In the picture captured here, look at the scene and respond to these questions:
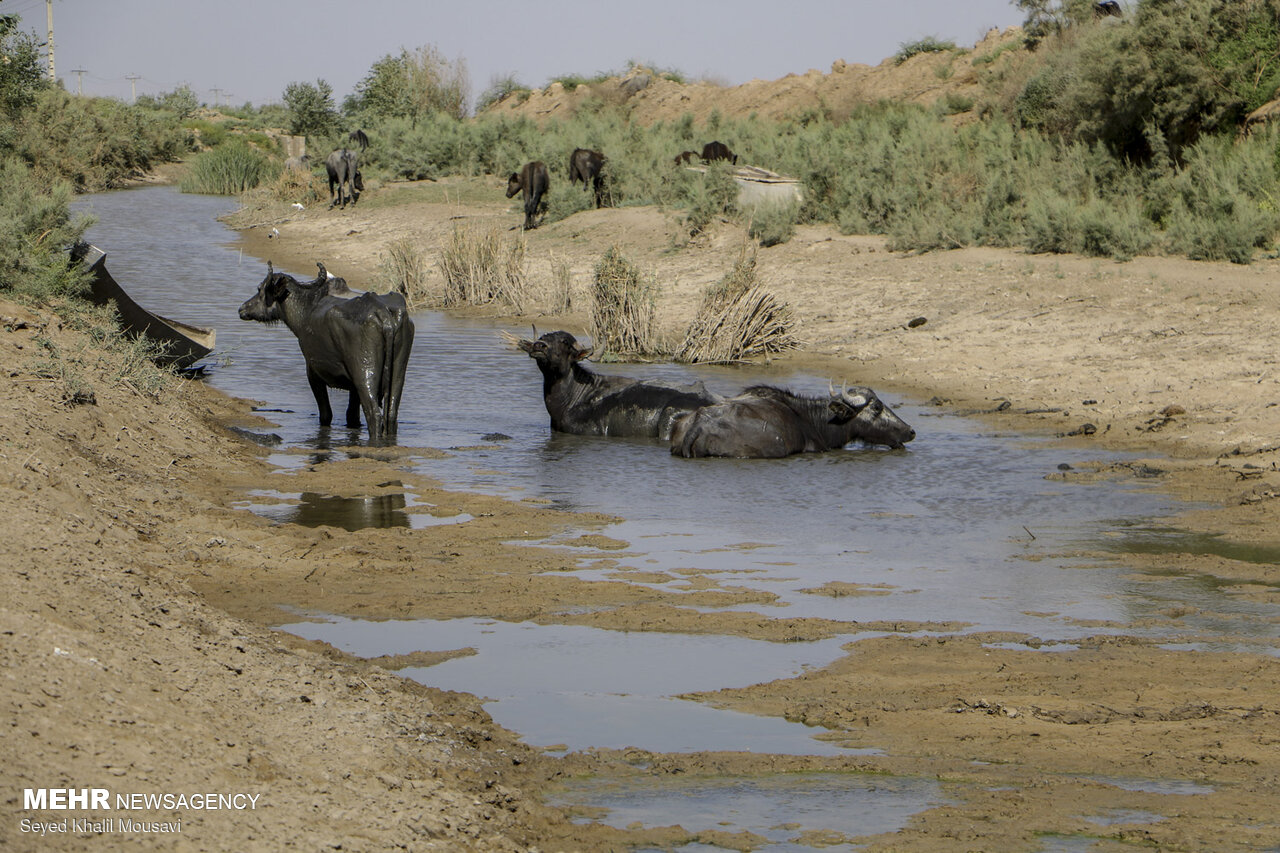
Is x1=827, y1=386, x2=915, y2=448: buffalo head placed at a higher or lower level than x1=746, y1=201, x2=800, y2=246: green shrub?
lower

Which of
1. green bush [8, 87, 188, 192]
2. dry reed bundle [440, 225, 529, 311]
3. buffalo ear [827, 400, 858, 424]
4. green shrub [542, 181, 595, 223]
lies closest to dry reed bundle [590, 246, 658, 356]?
dry reed bundle [440, 225, 529, 311]

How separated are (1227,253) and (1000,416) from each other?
5926 mm

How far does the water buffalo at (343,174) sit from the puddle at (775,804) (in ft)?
109

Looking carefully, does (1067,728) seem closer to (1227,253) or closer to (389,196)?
(1227,253)

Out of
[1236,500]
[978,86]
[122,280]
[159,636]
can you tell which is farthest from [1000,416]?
[978,86]

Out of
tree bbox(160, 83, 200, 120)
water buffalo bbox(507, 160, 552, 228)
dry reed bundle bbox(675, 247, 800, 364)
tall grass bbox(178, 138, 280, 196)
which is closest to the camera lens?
dry reed bundle bbox(675, 247, 800, 364)

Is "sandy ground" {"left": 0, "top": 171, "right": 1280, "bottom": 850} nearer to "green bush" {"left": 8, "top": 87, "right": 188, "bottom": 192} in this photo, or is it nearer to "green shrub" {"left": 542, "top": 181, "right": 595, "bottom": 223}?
"green shrub" {"left": 542, "top": 181, "right": 595, "bottom": 223}

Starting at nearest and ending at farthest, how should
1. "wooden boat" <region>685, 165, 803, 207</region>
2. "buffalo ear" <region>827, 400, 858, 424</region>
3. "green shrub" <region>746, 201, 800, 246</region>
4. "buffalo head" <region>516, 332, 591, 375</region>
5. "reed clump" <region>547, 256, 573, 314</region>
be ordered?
"buffalo ear" <region>827, 400, 858, 424</region> → "buffalo head" <region>516, 332, 591, 375</region> → "reed clump" <region>547, 256, 573, 314</region> → "green shrub" <region>746, 201, 800, 246</region> → "wooden boat" <region>685, 165, 803, 207</region>

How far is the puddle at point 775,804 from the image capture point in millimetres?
4086

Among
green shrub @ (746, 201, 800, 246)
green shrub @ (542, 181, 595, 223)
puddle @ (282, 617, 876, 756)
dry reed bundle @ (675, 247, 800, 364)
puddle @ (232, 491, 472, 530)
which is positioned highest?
green shrub @ (542, 181, 595, 223)

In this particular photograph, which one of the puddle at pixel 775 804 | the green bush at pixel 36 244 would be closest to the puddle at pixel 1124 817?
the puddle at pixel 775 804

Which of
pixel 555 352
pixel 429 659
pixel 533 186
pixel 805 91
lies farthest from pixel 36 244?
pixel 805 91

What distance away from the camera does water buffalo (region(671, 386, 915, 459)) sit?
11.0 m

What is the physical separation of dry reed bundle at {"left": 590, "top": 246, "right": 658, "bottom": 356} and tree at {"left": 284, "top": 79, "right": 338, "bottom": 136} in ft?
145
